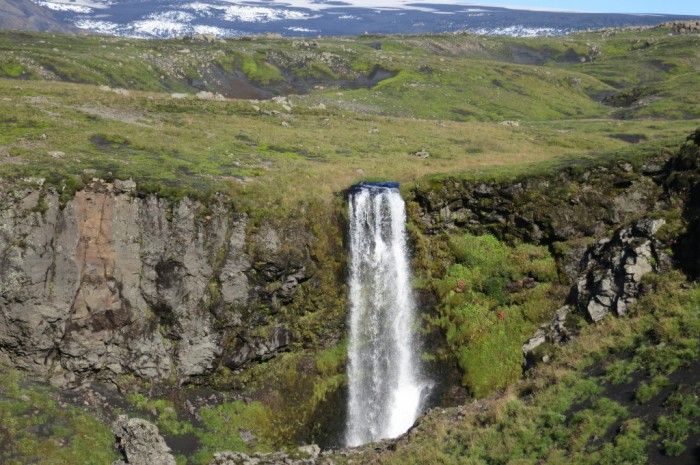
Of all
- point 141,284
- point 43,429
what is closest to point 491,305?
point 141,284

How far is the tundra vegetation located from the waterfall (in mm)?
1395

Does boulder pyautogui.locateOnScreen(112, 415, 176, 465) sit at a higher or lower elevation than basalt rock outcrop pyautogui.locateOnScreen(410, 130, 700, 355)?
lower

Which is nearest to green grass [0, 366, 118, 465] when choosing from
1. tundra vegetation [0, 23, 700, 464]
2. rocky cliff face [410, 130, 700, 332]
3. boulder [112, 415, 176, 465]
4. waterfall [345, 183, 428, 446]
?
tundra vegetation [0, 23, 700, 464]

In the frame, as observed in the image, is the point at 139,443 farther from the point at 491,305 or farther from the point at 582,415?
the point at 491,305

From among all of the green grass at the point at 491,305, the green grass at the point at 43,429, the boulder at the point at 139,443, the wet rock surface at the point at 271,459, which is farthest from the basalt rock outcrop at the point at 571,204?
the green grass at the point at 43,429

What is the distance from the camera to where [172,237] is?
4266 cm

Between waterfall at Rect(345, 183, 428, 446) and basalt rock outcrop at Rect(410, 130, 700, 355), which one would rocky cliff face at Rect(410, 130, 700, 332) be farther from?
waterfall at Rect(345, 183, 428, 446)

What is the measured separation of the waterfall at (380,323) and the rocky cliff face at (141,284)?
3.41m

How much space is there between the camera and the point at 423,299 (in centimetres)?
4656

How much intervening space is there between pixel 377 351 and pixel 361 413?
493 cm

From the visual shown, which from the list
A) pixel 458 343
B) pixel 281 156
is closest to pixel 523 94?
pixel 281 156

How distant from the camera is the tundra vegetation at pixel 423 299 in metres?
25.5

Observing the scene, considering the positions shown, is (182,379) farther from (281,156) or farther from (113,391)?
(281,156)

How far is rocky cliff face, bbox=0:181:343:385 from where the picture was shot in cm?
3831
